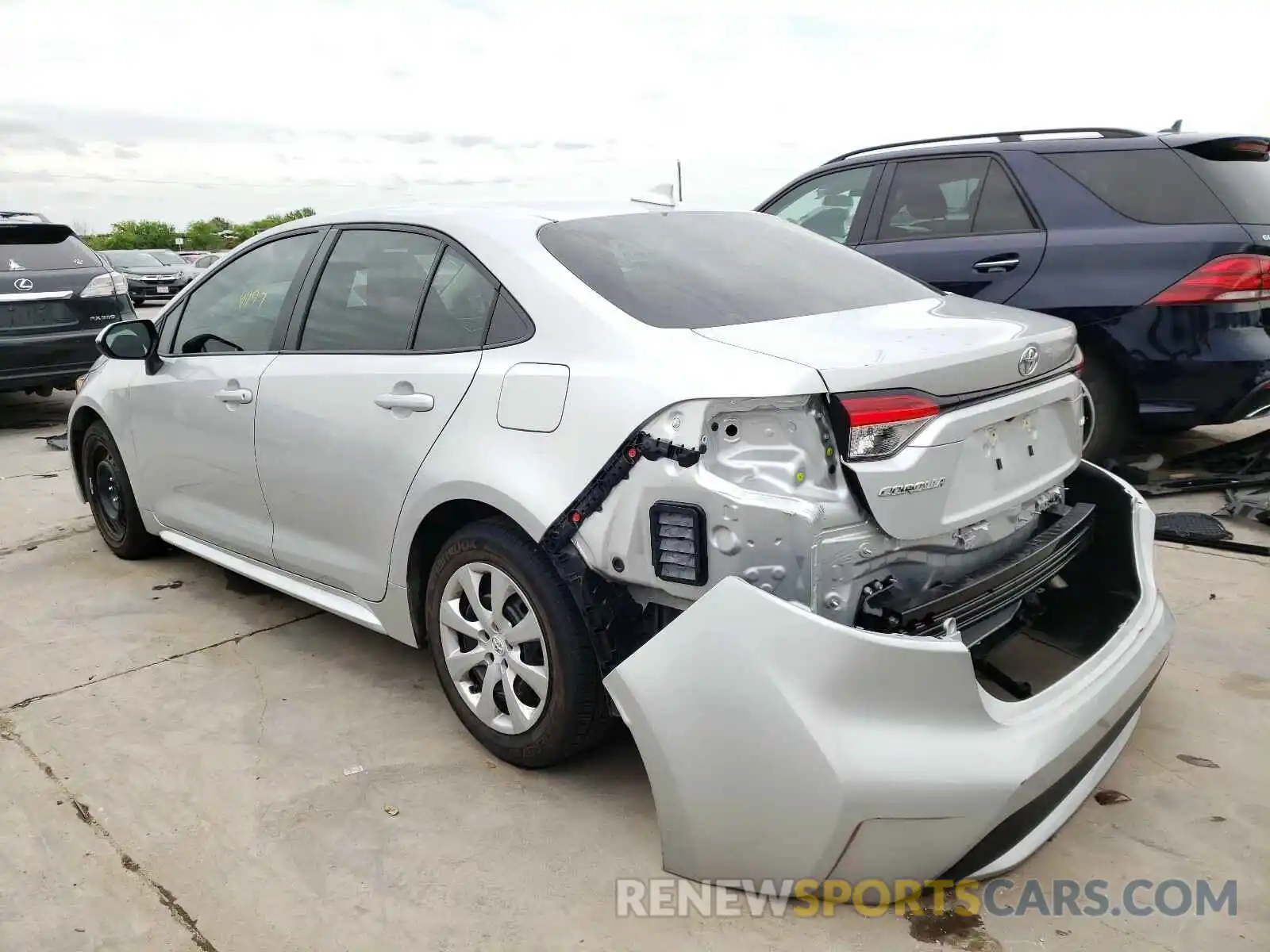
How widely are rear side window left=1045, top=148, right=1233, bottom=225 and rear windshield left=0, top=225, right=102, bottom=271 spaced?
729 cm

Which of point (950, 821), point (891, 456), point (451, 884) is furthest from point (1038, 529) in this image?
point (451, 884)

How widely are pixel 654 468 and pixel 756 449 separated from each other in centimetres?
23

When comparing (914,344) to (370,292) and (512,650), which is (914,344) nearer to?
(512,650)

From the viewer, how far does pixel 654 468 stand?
232 cm

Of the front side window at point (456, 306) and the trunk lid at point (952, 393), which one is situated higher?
the front side window at point (456, 306)

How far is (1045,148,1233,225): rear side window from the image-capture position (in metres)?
4.84

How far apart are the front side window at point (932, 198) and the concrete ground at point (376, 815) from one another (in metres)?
2.34

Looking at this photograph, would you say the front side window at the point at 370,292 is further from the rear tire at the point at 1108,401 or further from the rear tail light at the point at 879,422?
the rear tire at the point at 1108,401

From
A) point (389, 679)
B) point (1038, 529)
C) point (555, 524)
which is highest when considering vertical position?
point (555, 524)

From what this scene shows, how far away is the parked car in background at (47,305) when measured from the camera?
25.6 feet

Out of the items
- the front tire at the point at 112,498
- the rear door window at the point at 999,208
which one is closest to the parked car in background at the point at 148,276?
the front tire at the point at 112,498

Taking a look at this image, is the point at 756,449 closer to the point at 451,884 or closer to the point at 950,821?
the point at 950,821

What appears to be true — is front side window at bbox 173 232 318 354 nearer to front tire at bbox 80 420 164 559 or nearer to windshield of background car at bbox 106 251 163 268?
front tire at bbox 80 420 164 559

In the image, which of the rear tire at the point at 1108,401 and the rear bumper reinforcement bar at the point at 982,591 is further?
the rear tire at the point at 1108,401
